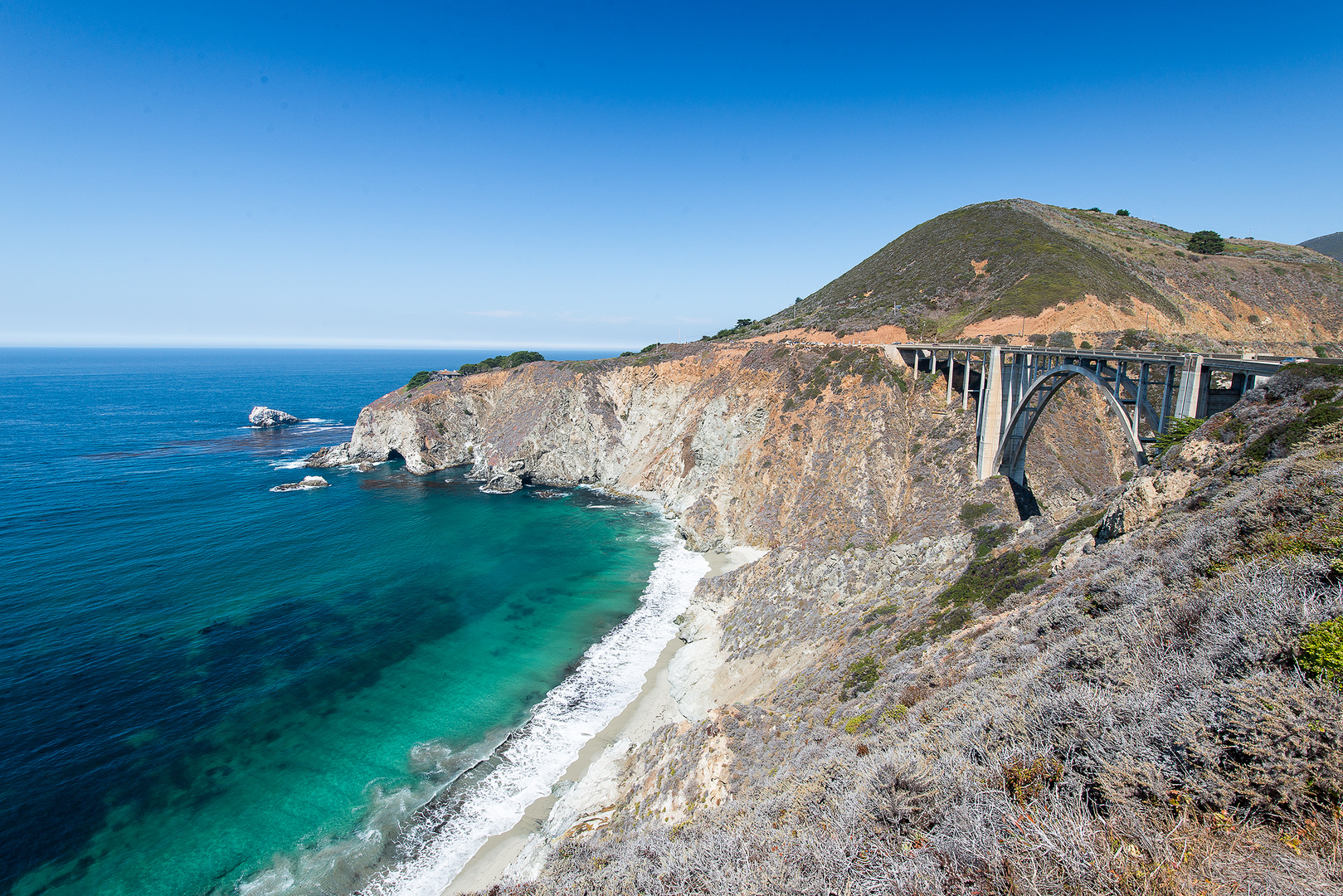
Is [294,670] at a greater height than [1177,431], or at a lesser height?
lesser

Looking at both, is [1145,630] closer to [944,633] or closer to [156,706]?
[944,633]

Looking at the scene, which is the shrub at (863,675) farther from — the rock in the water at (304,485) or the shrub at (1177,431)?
the rock in the water at (304,485)

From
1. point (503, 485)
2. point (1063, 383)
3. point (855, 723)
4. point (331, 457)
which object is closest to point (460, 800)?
point (855, 723)

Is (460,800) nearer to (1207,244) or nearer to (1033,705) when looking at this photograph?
(1033,705)

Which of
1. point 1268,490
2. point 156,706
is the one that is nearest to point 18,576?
point 156,706

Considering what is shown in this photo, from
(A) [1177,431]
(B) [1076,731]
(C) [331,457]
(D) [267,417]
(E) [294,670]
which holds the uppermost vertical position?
(A) [1177,431]

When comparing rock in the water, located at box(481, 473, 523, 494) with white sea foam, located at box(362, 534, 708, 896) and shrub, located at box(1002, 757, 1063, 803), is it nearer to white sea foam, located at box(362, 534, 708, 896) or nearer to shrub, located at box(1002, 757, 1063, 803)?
white sea foam, located at box(362, 534, 708, 896)

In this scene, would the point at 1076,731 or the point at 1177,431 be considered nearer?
the point at 1076,731

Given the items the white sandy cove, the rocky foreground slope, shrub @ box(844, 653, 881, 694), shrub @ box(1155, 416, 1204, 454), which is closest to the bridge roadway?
shrub @ box(1155, 416, 1204, 454)
